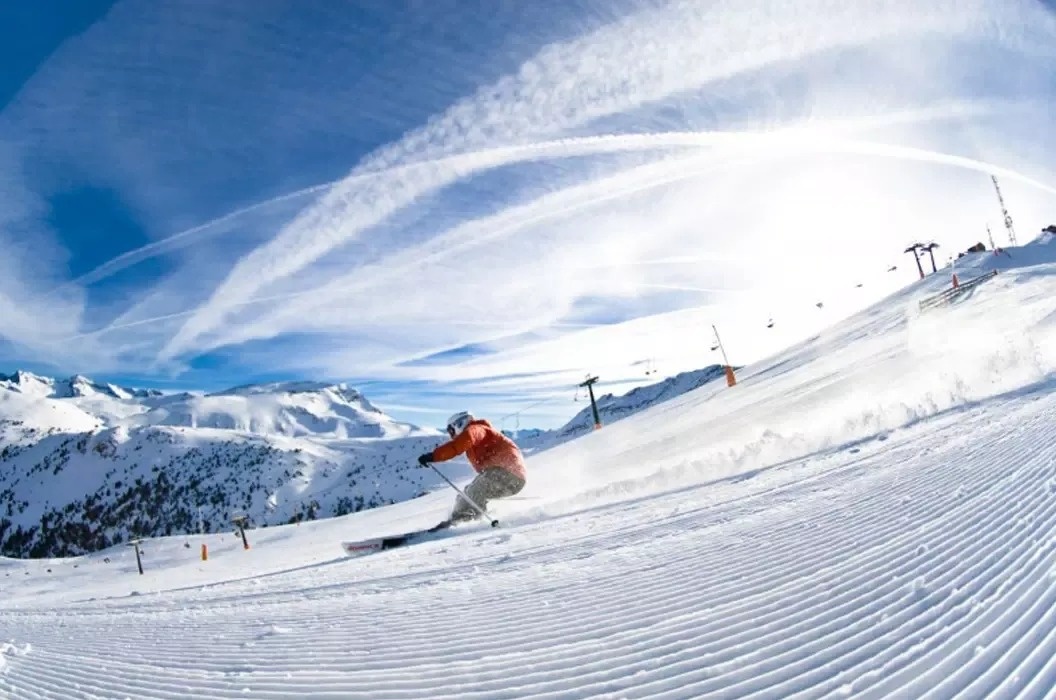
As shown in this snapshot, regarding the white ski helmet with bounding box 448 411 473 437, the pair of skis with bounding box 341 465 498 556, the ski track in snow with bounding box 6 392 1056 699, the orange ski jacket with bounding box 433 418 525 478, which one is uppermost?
the white ski helmet with bounding box 448 411 473 437

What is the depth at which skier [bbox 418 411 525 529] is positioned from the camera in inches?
531

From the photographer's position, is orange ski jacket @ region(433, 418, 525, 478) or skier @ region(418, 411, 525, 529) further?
skier @ region(418, 411, 525, 529)

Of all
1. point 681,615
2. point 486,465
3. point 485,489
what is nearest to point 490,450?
point 486,465

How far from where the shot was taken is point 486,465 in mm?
13625

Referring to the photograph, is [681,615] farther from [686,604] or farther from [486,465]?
[486,465]

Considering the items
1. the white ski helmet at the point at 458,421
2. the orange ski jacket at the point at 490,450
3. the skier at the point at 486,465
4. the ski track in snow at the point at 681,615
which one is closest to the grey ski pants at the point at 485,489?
the skier at the point at 486,465

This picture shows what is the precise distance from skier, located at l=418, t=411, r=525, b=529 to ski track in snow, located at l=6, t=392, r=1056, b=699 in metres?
4.63

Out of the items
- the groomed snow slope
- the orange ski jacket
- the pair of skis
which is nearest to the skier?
the orange ski jacket

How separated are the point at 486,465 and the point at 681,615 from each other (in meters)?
9.61

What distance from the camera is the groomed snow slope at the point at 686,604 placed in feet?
10.7

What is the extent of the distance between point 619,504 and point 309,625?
6584mm

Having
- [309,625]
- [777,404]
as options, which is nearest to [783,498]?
[309,625]

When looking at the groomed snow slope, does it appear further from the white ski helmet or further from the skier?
the white ski helmet

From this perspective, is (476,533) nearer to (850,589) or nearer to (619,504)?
(619,504)
